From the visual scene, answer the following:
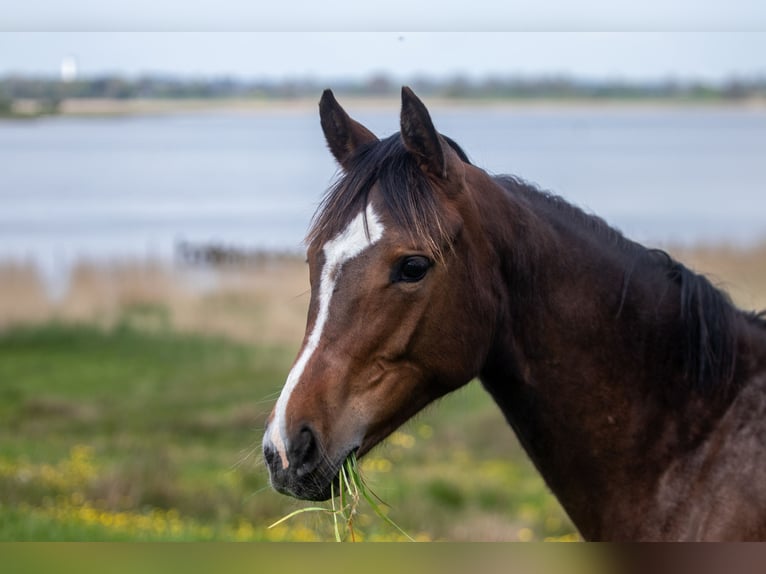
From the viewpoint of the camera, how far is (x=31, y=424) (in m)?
13.3

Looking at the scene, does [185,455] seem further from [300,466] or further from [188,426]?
[300,466]

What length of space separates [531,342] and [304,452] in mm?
929

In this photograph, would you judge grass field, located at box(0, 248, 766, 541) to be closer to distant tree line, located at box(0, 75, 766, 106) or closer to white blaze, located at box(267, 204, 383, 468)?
white blaze, located at box(267, 204, 383, 468)

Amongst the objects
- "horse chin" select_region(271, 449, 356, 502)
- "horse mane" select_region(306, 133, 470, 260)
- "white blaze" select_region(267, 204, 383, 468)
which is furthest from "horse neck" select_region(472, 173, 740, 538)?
"horse chin" select_region(271, 449, 356, 502)

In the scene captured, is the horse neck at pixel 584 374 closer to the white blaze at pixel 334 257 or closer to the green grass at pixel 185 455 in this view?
the white blaze at pixel 334 257

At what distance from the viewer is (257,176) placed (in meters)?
33.7

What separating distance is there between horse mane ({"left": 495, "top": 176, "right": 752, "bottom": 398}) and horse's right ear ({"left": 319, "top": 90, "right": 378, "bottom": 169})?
53cm

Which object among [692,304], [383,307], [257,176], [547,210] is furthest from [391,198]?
[257,176]

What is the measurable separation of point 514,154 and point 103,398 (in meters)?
11.5

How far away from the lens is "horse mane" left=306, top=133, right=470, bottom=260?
2844mm

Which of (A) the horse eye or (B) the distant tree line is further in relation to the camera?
(B) the distant tree line

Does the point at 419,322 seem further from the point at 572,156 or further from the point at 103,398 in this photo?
the point at 572,156

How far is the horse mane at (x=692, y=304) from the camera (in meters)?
3.09

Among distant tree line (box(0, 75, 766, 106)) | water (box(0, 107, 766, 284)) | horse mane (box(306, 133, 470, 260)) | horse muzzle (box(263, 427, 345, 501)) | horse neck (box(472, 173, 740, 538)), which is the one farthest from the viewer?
water (box(0, 107, 766, 284))
